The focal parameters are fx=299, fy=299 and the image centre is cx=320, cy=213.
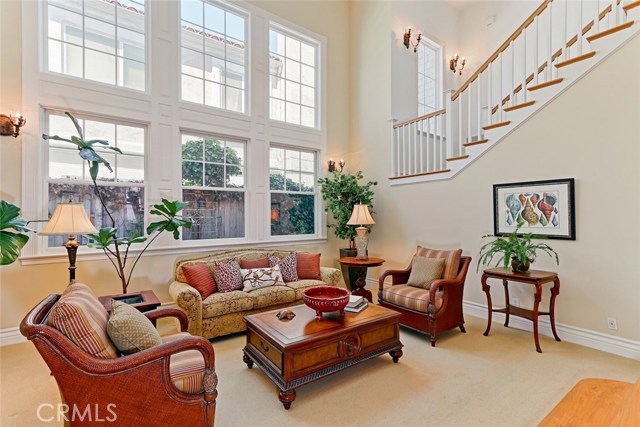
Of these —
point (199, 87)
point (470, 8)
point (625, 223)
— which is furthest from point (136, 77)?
point (470, 8)

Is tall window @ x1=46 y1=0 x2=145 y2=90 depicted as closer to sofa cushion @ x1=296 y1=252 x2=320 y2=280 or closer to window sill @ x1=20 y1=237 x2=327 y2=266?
window sill @ x1=20 y1=237 x2=327 y2=266

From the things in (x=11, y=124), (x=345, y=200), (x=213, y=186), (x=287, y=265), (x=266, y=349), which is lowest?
(x=266, y=349)

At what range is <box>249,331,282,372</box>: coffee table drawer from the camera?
2.24m

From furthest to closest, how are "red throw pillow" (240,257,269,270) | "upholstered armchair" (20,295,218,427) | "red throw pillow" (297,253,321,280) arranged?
"red throw pillow" (297,253,321,280), "red throw pillow" (240,257,269,270), "upholstered armchair" (20,295,218,427)

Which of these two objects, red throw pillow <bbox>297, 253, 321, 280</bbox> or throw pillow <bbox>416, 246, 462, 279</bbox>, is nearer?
throw pillow <bbox>416, 246, 462, 279</bbox>

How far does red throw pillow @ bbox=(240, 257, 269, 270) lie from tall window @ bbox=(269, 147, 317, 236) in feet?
3.33

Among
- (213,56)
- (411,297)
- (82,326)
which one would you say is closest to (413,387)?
(411,297)

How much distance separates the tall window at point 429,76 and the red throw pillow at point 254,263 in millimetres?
4262

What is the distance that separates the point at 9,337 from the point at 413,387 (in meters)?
4.11

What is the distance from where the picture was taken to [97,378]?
146 cm

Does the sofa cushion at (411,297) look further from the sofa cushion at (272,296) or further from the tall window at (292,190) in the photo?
the tall window at (292,190)

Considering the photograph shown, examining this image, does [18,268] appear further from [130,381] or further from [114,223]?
[130,381]

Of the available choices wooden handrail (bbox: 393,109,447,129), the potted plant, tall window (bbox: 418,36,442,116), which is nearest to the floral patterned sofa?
the potted plant

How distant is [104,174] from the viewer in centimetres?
371
